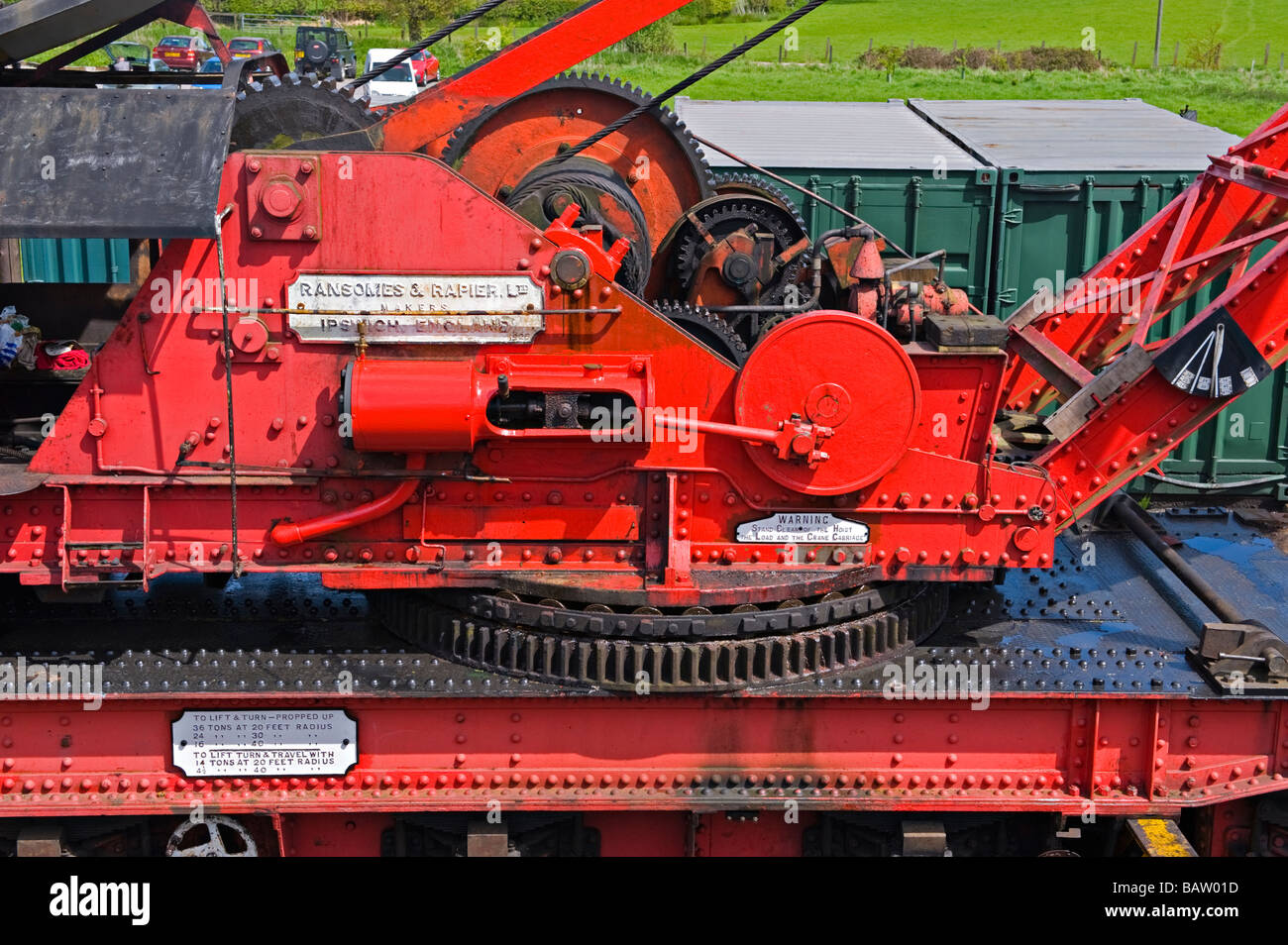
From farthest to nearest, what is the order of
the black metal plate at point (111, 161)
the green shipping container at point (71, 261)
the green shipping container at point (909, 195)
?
the green shipping container at point (909, 195), the green shipping container at point (71, 261), the black metal plate at point (111, 161)

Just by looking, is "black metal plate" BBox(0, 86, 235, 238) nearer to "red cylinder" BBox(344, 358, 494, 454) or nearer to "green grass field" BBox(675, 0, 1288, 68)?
"red cylinder" BBox(344, 358, 494, 454)

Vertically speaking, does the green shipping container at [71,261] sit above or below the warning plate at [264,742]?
above

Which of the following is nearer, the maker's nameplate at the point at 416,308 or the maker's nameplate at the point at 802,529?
the maker's nameplate at the point at 416,308

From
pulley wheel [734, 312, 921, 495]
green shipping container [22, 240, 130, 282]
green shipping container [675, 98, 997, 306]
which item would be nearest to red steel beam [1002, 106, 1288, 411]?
pulley wheel [734, 312, 921, 495]

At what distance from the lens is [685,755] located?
20.6ft

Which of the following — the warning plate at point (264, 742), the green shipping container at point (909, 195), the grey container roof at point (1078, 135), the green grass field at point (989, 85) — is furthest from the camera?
the green grass field at point (989, 85)

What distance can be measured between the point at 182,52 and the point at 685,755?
32001mm

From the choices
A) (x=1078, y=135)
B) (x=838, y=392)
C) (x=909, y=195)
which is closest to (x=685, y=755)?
(x=838, y=392)

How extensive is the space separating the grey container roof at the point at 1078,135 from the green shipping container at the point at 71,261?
8.32 meters

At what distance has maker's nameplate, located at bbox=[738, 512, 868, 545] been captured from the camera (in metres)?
6.10

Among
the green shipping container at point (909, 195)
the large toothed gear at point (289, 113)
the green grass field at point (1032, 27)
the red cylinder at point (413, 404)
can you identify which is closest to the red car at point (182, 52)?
the green grass field at point (1032, 27)

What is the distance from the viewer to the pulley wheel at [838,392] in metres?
5.85

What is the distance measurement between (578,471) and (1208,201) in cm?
357

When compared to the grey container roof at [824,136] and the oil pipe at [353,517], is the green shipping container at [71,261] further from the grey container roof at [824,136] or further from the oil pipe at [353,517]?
the oil pipe at [353,517]
